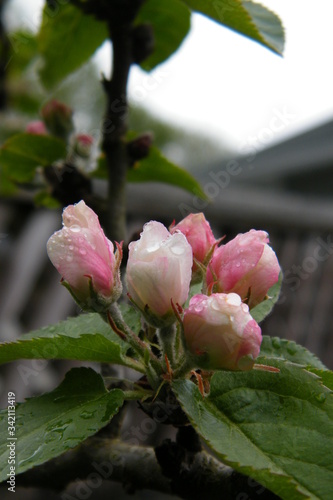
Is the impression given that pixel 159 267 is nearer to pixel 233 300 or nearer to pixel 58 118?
pixel 233 300

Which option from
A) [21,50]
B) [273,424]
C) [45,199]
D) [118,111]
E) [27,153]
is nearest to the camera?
[273,424]

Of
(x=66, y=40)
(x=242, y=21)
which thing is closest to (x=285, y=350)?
(x=242, y=21)

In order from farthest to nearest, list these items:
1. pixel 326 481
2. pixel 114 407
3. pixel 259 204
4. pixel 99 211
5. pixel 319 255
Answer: pixel 319 255, pixel 259 204, pixel 99 211, pixel 114 407, pixel 326 481

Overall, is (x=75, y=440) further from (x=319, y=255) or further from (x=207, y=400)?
(x=319, y=255)

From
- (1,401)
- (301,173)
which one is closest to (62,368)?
(1,401)

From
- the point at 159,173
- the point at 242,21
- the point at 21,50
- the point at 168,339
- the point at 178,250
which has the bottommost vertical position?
the point at 21,50

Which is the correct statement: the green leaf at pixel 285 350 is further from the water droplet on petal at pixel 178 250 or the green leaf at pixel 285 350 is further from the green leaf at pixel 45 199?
the green leaf at pixel 45 199

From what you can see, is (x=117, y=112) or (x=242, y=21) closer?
(x=242, y=21)

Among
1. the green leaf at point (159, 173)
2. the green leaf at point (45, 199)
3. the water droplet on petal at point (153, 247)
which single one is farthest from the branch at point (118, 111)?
the water droplet on petal at point (153, 247)
